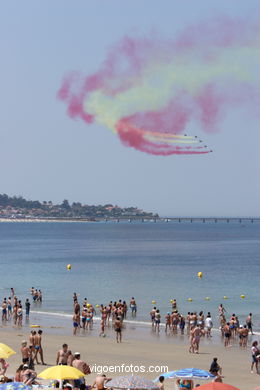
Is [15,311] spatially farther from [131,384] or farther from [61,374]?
[131,384]

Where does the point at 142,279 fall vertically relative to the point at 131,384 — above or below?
below

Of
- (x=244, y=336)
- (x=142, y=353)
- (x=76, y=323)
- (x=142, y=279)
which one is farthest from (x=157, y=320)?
(x=142, y=279)

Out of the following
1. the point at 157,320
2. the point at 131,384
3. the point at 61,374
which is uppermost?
the point at 131,384

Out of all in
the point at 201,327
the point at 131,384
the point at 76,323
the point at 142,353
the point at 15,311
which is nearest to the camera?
the point at 131,384

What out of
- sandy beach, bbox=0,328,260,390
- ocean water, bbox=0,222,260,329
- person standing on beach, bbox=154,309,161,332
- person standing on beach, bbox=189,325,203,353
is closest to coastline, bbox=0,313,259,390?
sandy beach, bbox=0,328,260,390

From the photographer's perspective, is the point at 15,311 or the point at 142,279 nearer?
the point at 15,311

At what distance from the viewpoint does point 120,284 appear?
2362 inches

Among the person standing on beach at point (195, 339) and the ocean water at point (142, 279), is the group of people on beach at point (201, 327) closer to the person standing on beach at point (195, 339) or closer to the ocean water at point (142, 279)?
the person standing on beach at point (195, 339)

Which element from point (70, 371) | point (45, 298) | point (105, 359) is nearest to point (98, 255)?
point (45, 298)

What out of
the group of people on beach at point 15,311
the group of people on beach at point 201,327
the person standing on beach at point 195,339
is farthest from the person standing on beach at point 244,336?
the group of people on beach at point 15,311

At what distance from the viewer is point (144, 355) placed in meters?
26.4

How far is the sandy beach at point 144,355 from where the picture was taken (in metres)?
22.8

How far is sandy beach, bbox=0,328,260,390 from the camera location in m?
22.8

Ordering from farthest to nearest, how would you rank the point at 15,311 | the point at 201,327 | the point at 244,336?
the point at 15,311, the point at 201,327, the point at 244,336
